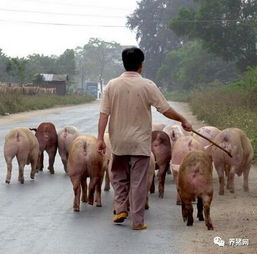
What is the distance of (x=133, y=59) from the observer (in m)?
7.29

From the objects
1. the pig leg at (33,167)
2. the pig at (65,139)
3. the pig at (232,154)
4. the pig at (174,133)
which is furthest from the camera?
the pig at (65,139)

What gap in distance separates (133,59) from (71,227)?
1.95 m

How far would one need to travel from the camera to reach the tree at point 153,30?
9100cm

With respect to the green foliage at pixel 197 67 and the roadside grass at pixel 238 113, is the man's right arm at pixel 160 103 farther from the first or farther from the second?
the green foliage at pixel 197 67

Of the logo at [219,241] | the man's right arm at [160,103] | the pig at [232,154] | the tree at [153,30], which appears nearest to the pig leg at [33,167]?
the pig at [232,154]

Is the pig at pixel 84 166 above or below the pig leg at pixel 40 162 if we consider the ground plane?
above

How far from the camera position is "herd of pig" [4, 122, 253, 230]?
7.46 m

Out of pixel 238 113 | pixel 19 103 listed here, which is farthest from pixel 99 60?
pixel 238 113

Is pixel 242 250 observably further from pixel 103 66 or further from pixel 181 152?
pixel 103 66

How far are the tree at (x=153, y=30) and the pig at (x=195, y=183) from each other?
8361 cm

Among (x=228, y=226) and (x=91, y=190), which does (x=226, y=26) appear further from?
(x=228, y=226)

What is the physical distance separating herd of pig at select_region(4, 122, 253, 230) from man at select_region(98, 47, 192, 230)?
0.46m

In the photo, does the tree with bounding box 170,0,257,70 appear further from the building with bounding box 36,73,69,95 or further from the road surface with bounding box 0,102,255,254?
the road surface with bounding box 0,102,255,254

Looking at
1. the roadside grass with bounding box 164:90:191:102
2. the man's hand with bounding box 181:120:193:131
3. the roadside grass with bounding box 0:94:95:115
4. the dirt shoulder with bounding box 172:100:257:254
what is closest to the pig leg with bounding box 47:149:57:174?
the dirt shoulder with bounding box 172:100:257:254
